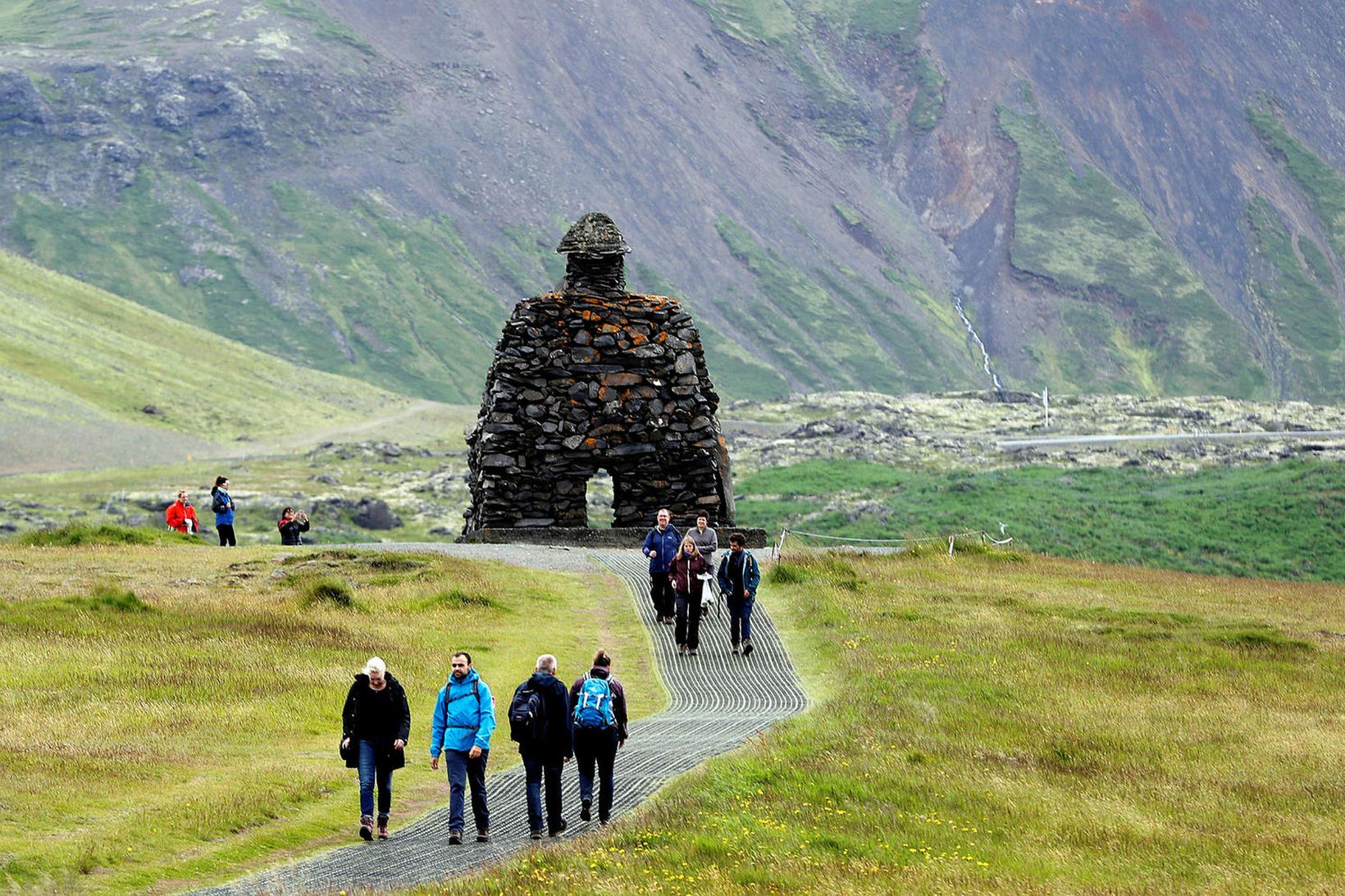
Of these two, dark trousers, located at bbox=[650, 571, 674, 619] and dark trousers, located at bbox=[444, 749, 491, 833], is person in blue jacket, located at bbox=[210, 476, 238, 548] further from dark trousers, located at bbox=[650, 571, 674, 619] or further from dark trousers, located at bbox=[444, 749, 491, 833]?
dark trousers, located at bbox=[444, 749, 491, 833]

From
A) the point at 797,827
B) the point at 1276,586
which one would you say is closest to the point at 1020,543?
the point at 1276,586

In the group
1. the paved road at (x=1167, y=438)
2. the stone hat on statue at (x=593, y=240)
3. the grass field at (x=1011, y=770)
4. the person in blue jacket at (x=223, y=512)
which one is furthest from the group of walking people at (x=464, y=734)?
the paved road at (x=1167, y=438)

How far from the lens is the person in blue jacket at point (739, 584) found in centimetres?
3016

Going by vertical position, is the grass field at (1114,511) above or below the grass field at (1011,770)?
above

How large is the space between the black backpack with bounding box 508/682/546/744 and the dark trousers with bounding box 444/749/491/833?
1.42 feet

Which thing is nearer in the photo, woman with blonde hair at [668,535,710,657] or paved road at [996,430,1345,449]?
woman with blonde hair at [668,535,710,657]

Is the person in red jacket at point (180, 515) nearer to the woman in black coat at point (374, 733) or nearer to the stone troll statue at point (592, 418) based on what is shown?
the stone troll statue at point (592, 418)

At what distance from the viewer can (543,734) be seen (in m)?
18.6

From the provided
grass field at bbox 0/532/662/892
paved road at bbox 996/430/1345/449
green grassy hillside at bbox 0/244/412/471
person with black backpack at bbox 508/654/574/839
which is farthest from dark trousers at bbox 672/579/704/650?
paved road at bbox 996/430/1345/449

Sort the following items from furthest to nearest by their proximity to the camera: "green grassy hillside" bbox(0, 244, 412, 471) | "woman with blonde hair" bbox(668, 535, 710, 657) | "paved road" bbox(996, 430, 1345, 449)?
1. "paved road" bbox(996, 430, 1345, 449)
2. "green grassy hillside" bbox(0, 244, 412, 471)
3. "woman with blonde hair" bbox(668, 535, 710, 657)

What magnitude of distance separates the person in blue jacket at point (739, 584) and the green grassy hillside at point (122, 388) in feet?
374

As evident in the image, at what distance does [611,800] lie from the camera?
19.9m

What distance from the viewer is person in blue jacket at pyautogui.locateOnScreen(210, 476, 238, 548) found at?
43.7 metres

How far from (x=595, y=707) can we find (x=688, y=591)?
458 inches
